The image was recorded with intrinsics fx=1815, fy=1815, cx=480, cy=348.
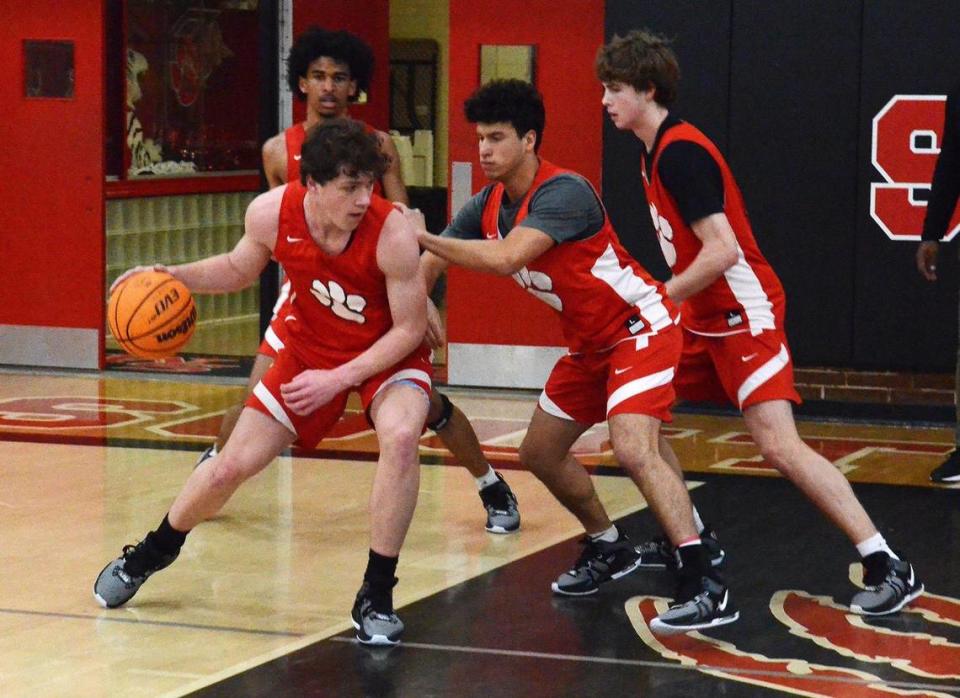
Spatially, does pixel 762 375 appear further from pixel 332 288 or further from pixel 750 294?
pixel 332 288

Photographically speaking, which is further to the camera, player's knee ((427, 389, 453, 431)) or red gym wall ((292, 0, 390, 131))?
red gym wall ((292, 0, 390, 131))

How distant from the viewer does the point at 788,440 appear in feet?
17.4

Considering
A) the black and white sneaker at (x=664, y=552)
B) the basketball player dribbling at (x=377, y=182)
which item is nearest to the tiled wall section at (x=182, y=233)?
the basketball player dribbling at (x=377, y=182)

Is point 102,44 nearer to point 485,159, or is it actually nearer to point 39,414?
point 39,414

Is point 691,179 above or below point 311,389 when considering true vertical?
above

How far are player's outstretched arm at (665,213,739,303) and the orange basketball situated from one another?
4.62ft

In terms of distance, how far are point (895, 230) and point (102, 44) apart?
449cm

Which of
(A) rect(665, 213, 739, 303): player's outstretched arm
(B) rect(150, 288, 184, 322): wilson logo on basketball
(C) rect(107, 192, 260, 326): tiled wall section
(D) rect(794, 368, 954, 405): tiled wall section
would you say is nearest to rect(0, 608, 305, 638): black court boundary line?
(B) rect(150, 288, 184, 322): wilson logo on basketball

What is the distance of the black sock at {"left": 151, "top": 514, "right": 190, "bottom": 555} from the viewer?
17.2 feet

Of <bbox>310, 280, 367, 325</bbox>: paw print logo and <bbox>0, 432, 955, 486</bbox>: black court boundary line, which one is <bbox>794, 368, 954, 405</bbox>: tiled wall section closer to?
<bbox>0, 432, 955, 486</bbox>: black court boundary line

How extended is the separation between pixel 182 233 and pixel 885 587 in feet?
26.7

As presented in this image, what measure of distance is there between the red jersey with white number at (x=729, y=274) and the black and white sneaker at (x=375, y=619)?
1.27 meters

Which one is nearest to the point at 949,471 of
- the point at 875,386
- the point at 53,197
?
the point at 875,386

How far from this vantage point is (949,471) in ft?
24.5
